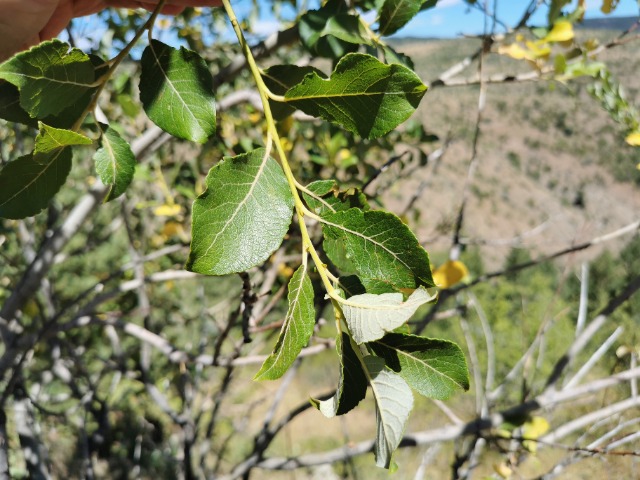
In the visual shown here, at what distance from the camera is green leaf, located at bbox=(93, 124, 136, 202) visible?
1.66 ft

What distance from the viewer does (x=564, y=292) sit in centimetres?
1123

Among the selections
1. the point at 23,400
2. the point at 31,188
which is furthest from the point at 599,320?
the point at 23,400

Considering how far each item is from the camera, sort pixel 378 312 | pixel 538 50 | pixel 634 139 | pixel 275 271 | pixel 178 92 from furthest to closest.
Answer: pixel 275 271
pixel 538 50
pixel 634 139
pixel 178 92
pixel 378 312

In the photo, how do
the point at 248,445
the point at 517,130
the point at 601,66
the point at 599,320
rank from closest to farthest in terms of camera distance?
the point at 601,66
the point at 599,320
the point at 248,445
the point at 517,130

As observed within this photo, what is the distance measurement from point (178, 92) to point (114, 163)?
0.10m

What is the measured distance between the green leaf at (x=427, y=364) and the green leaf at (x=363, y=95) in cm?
18

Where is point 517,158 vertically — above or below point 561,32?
below

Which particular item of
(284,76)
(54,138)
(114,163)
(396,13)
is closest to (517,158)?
(396,13)

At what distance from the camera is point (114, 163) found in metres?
0.51

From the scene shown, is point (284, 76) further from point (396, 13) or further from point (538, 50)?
point (538, 50)

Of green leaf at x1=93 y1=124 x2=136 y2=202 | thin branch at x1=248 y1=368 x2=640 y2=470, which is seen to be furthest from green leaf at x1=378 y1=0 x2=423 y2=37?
thin branch at x1=248 y1=368 x2=640 y2=470

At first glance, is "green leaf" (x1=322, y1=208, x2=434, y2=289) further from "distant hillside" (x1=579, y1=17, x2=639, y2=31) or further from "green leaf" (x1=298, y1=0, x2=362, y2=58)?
"distant hillside" (x1=579, y1=17, x2=639, y2=31)

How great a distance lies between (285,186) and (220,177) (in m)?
0.05

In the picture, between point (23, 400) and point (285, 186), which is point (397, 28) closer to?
point (285, 186)
